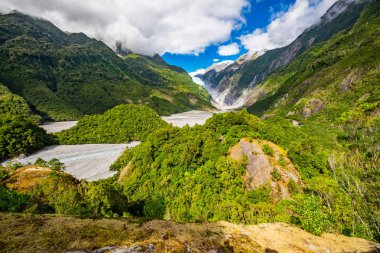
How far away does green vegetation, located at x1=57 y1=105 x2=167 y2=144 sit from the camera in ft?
305

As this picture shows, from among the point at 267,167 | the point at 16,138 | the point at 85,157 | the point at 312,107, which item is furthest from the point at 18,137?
the point at 312,107

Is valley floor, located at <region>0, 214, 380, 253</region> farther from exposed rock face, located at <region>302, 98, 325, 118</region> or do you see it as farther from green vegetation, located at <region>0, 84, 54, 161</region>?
exposed rock face, located at <region>302, 98, 325, 118</region>

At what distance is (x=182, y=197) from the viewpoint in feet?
110

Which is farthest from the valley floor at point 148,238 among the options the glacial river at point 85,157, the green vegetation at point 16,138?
the green vegetation at point 16,138

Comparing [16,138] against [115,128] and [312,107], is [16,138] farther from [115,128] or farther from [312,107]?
[312,107]

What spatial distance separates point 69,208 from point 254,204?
22.1m

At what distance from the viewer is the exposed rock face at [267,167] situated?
28.6 meters

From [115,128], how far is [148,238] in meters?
91.4

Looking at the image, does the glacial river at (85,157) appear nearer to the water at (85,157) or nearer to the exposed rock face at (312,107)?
the water at (85,157)

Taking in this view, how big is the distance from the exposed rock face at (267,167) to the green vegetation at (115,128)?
2647 inches

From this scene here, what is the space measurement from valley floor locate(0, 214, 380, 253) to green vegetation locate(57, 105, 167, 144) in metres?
83.2

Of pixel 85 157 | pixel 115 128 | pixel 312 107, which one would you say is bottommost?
pixel 85 157

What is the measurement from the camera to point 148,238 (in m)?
11.3

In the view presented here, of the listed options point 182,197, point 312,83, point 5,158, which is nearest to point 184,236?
point 182,197
